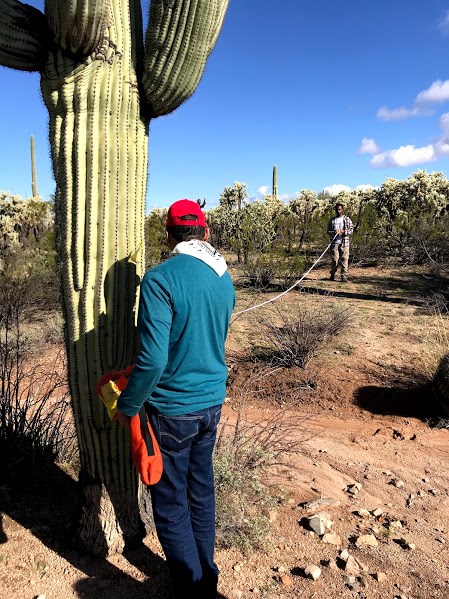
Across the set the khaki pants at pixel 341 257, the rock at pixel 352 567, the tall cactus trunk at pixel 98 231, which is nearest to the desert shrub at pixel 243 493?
the rock at pixel 352 567

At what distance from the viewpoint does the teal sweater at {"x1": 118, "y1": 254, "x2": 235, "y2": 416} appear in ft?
6.62

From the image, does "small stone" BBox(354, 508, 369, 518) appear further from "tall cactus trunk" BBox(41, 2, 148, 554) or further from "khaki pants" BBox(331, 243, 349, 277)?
"khaki pants" BBox(331, 243, 349, 277)

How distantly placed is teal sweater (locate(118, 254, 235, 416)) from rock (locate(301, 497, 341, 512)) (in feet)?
5.21

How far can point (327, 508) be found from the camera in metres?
3.43

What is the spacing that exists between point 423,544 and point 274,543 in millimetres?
960

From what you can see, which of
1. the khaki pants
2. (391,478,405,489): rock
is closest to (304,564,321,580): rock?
(391,478,405,489): rock

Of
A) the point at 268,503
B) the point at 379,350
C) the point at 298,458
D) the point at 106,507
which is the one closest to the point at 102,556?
the point at 106,507

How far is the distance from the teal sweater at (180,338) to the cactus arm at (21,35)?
126 cm

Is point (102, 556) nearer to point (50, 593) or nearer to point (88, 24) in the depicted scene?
point (50, 593)

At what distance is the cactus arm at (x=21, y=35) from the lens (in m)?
2.31

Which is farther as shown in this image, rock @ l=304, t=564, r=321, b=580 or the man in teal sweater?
rock @ l=304, t=564, r=321, b=580

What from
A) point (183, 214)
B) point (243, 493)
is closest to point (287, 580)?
point (243, 493)

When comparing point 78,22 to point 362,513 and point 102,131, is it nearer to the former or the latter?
point 102,131

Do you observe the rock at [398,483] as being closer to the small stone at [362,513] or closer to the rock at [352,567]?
the small stone at [362,513]
